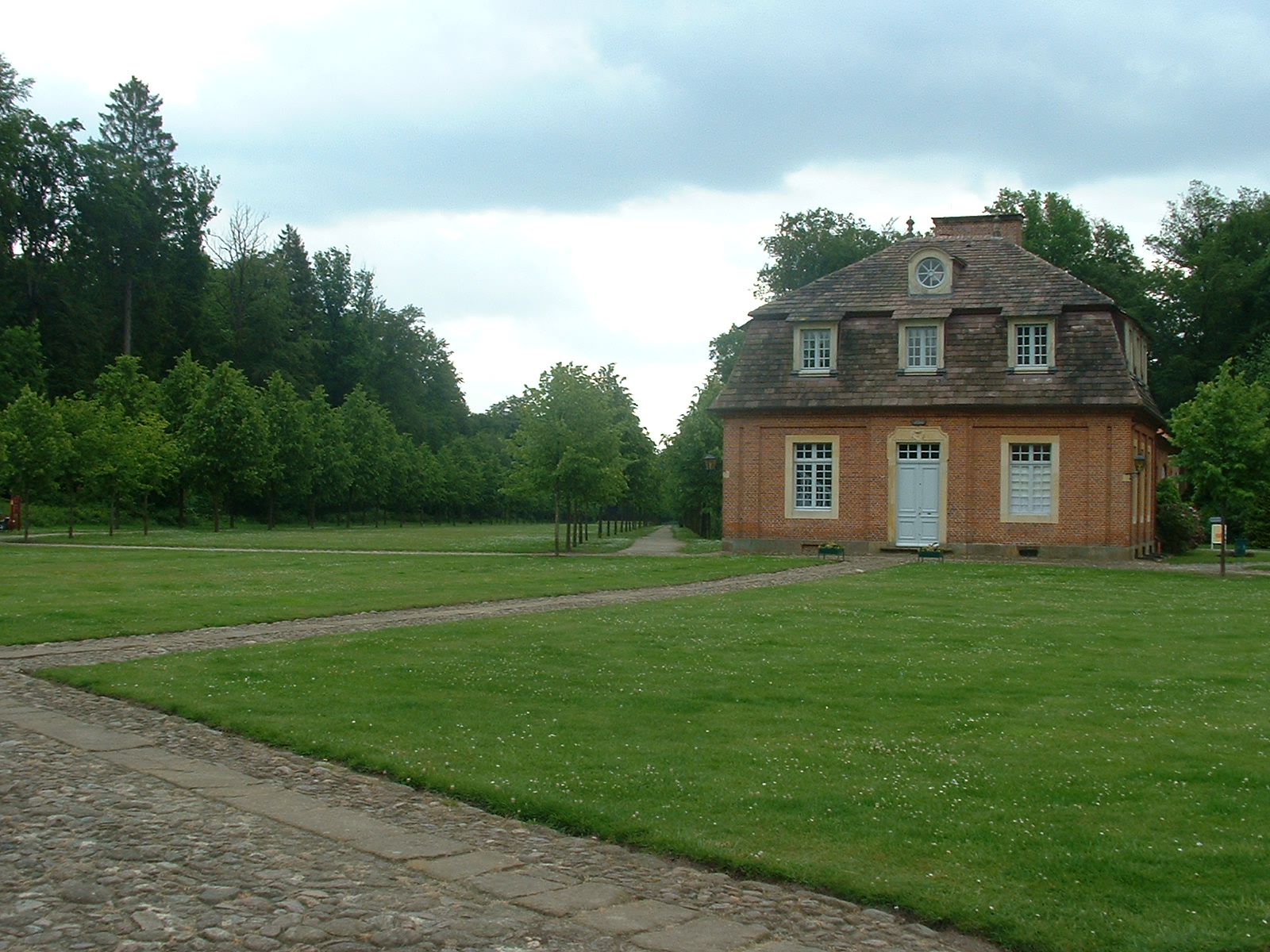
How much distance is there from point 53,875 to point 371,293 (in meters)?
113

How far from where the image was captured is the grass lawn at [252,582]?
17625 millimetres

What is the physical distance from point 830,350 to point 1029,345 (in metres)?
6.31

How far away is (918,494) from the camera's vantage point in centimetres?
3644

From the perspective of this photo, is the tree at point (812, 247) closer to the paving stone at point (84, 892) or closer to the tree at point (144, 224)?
the tree at point (144, 224)

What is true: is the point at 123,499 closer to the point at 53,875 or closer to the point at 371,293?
the point at 53,875

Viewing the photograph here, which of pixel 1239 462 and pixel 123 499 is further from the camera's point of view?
pixel 123 499

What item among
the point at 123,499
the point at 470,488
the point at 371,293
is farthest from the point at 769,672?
the point at 371,293

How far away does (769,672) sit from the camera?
12.6 m

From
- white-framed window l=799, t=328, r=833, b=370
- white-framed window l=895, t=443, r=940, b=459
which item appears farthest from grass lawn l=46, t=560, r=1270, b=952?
white-framed window l=799, t=328, r=833, b=370

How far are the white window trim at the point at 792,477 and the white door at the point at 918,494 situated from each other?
6.43 ft

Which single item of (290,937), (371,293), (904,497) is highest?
(371,293)

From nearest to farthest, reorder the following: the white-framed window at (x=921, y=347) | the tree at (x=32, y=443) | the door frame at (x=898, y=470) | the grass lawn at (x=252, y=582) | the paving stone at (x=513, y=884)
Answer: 1. the paving stone at (x=513, y=884)
2. the grass lawn at (x=252, y=582)
3. the door frame at (x=898, y=470)
4. the white-framed window at (x=921, y=347)
5. the tree at (x=32, y=443)

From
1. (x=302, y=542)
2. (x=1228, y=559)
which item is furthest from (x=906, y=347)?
(x=302, y=542)

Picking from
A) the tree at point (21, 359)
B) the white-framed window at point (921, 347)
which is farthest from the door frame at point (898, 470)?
the tree at point (21, 359)
